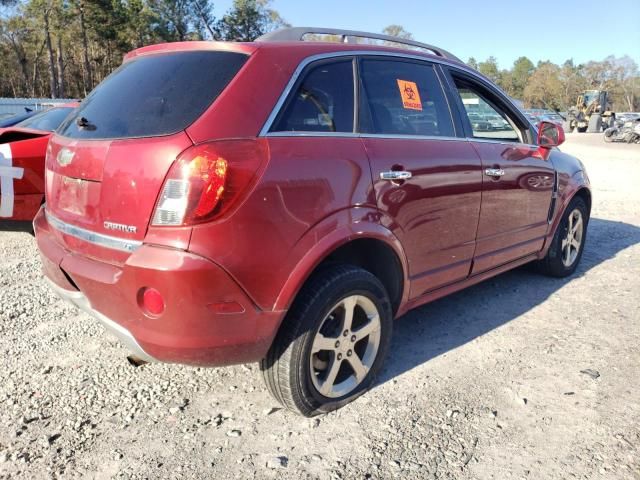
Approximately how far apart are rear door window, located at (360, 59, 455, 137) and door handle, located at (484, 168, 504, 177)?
1.24 feet

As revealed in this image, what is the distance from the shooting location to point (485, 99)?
12.5ft

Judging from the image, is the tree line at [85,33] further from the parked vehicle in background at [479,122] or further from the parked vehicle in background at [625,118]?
the parked vehicle in background at [479,122]

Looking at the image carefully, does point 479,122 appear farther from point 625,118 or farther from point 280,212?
point 625,118

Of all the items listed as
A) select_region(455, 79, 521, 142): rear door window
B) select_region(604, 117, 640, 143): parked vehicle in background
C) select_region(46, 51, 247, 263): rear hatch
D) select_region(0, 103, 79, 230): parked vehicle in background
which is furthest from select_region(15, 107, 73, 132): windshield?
select_region(604, 117, 640, 143): parked vehicle in background

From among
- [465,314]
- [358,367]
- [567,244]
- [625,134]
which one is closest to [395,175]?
[358,367]

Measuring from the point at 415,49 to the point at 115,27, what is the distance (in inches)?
1789

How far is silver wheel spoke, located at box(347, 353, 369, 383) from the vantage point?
2.69 metres

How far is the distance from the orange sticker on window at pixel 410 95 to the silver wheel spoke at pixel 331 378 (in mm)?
1532

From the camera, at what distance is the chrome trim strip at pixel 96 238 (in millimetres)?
2154

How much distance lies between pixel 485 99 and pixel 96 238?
9.53ft

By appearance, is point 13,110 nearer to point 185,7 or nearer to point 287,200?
point 287,200

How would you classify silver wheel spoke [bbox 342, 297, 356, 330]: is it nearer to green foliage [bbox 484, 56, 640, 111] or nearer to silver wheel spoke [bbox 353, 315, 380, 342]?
silver wheel spoke [bbox 353, 315, 380, 342]

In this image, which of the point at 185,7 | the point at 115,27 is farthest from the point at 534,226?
the point at 185,7

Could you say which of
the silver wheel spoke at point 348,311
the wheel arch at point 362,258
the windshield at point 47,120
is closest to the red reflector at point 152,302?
the wheel arch at point 362,258
